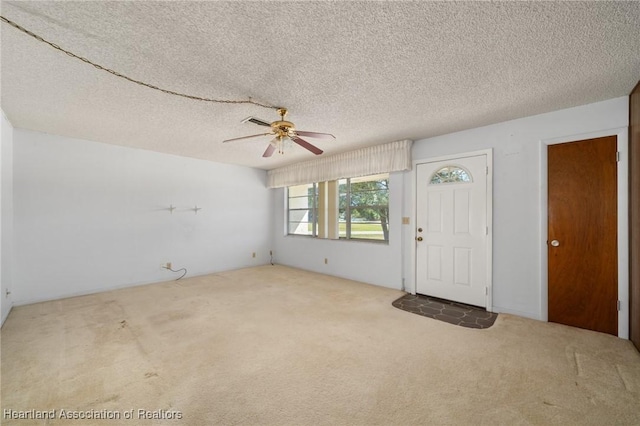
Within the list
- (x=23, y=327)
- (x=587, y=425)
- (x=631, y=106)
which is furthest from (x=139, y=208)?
(x=631, y=106)

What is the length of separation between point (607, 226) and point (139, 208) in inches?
258

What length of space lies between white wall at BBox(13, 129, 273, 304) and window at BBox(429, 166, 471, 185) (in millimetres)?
4354

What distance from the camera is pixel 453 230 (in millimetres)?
3705

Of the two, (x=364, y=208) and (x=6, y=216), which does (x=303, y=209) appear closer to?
(x=364, y=208)

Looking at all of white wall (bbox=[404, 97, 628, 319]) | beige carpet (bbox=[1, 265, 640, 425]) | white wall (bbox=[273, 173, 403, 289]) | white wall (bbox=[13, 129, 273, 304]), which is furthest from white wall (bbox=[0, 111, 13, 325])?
white wall (bbox=[404, 97, 628, 319])

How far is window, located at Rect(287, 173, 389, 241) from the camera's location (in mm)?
4785

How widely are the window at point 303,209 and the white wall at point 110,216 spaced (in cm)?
137

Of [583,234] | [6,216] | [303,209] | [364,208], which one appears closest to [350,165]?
[364,208]

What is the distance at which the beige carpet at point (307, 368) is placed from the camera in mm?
1619

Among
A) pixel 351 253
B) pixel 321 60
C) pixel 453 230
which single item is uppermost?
pixel 321 60

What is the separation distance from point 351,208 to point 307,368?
3524 millimetres

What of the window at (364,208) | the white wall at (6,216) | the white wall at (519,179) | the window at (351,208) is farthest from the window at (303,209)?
the white wall at (6,216)

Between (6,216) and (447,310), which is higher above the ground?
(6,216)

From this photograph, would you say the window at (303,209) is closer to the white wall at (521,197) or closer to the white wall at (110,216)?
the white wall at (110,216)
